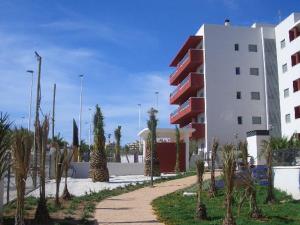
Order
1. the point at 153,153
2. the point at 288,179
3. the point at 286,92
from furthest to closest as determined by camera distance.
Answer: the point at 286,92
the point at 153,153
the point at 288,179

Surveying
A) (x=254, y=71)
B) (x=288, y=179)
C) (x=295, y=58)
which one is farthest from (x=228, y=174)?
(x=254, y=71)

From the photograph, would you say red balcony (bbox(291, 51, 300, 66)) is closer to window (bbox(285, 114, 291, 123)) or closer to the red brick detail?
the red brick detail

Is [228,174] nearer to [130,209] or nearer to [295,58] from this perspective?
[130,209]

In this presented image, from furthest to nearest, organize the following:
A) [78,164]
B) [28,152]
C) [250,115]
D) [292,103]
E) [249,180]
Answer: [250,115] < [292,103] < [78,164] < [249,180] < [28,152]

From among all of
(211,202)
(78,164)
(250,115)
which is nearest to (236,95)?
(250,115)

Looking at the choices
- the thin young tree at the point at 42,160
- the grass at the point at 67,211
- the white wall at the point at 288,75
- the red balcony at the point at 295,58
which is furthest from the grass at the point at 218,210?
the red balcony at the point at 295,58

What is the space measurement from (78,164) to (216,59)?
2429cm

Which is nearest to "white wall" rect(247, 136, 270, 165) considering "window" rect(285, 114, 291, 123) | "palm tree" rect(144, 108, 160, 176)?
"palm tree" rect(144, 108, 160, 176)

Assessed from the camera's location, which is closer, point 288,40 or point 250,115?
point 288,40

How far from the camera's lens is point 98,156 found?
33094 millimetres

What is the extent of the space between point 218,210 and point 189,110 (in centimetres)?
4053

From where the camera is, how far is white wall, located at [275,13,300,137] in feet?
152

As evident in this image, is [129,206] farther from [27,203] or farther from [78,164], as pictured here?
[78,164]

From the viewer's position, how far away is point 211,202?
19.1m
